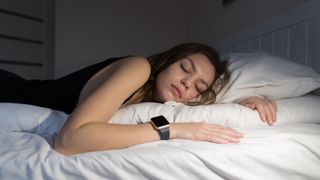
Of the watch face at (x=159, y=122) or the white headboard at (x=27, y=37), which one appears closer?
the watch face at (x=159, y=122)

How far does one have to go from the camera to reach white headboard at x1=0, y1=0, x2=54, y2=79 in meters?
2.23

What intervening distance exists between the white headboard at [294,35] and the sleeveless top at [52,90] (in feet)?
2.26

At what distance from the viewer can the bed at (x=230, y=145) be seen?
612mm

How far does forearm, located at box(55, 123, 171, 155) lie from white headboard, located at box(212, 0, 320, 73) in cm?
76

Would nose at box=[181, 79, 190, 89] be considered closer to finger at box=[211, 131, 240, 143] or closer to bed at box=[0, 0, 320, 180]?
bed at box=[0, 0, 320, 180]

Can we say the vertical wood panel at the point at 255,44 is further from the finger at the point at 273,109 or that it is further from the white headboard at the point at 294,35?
the finger at the point at 273,109

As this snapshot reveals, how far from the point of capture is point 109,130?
0.68 metres

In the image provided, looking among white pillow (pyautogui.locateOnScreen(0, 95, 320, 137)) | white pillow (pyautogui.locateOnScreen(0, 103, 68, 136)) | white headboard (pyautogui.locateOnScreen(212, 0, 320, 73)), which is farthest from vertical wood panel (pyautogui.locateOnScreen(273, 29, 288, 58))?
white pillow (pyautogui.locateOnScreen(0, 103, 68, 136))

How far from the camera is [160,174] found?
61cm

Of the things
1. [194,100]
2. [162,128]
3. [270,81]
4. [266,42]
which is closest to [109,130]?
[162,128]

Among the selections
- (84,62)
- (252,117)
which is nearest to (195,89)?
(252,117)

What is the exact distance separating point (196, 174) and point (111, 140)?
0.20m

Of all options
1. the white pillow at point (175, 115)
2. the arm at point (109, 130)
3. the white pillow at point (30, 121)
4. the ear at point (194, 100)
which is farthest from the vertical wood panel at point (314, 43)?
the white pillow at point (30, 121)

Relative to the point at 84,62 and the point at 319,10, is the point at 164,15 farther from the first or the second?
the point at 319,10
